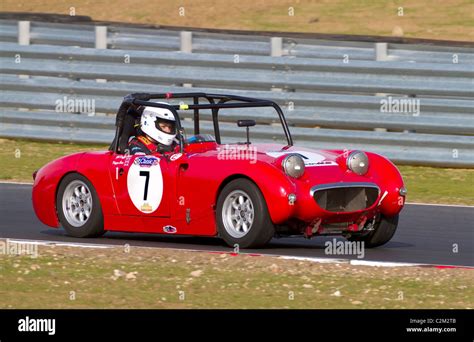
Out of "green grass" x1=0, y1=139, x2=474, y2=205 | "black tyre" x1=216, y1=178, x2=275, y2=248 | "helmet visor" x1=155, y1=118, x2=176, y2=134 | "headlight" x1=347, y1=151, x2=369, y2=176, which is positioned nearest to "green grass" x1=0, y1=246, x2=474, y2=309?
"black tyre" x1=216, y1=178, x2=275, y2=248

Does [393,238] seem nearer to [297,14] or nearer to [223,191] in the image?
[223,191]

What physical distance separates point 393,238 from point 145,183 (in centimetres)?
246

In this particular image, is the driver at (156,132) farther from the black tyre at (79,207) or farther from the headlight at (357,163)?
the headlight at (357,163)

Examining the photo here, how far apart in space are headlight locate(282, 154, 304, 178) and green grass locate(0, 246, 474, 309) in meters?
0.74

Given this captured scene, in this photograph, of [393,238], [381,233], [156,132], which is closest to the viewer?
[381,233]

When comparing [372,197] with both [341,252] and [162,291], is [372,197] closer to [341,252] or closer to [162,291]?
[341,252]

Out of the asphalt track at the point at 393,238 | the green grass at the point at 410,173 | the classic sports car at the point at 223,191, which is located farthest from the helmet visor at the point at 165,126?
the green grass at the point at 410,173

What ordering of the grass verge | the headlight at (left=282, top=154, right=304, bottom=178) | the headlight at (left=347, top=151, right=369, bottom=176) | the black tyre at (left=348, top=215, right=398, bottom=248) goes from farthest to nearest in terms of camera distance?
the grass verge → the black tyre at (left=348, top=215, right=398, bottom=248) → the headlight at (left=347, top=151, right=369, bottom=176) → the headlight at (left=282, top=154, right=304, bottom=178)

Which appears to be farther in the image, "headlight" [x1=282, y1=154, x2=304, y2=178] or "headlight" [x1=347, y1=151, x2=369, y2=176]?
"headlight" [x1=347, y1=151, x2=369, y2=176]

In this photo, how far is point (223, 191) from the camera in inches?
A: 434

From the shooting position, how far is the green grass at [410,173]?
15375mm

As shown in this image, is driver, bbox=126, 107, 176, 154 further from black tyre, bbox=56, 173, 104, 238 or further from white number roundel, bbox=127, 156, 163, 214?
black tyre, bbox=56, 173, 104, 238

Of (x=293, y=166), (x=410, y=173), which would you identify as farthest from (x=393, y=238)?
(x=410, y=173)

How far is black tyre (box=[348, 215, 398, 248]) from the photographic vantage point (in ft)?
37.6
